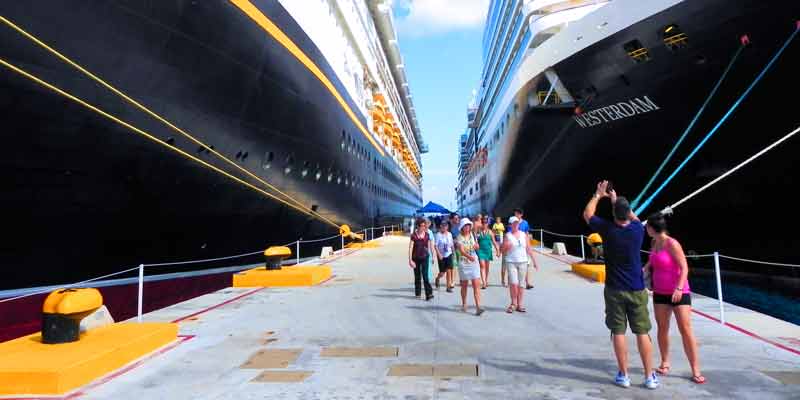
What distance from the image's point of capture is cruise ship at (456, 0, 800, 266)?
29.5ft

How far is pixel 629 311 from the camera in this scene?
369 cm

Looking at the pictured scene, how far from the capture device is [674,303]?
3.71m

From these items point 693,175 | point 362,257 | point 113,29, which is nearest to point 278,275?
point 113,29

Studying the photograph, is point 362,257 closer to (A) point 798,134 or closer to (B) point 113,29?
(B) point 113,29

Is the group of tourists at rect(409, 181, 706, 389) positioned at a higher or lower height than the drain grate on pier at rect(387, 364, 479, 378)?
higher

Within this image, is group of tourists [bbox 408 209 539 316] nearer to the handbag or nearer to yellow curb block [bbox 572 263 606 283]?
the handbag

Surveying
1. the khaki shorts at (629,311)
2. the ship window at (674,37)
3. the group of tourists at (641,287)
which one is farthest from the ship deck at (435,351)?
the ship window at (674,37)

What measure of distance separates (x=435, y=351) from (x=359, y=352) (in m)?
0.82

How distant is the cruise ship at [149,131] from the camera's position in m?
6.57

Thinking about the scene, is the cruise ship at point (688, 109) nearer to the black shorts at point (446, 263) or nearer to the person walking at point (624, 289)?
the black shorts at point (446, 263)

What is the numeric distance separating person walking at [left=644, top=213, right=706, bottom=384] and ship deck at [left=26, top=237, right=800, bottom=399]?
232mm

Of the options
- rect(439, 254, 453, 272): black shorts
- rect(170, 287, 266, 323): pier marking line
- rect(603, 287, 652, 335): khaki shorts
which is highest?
rect(439, 254, 453, 272): black shorts

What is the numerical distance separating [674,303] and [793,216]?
27.0 feet

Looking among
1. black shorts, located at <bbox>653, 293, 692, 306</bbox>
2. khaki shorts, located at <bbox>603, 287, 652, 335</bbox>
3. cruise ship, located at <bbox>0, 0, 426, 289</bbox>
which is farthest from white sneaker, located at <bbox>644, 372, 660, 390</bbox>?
cruise ship, located at <bbox>0, 0, 426, 289</bbox>
